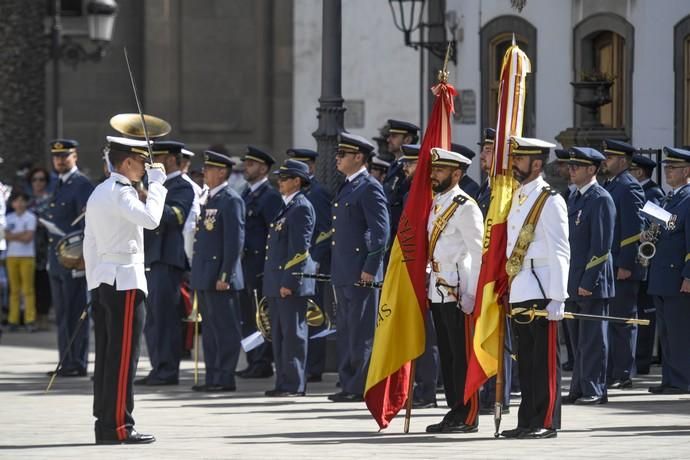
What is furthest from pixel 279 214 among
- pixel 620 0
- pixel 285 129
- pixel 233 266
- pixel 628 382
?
pixel 285 129

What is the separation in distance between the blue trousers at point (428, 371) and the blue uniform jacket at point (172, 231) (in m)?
3.22

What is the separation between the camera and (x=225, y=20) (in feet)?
112

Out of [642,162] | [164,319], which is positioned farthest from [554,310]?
[164,319]

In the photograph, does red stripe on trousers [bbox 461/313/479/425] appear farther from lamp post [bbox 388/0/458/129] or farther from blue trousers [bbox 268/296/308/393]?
lamp post [bbox 388/0/458/129]

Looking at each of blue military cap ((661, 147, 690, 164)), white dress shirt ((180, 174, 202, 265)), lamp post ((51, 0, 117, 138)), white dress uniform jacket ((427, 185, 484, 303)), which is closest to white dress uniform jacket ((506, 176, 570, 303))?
white dress uniform jacket ((427, 185, 484, 303))

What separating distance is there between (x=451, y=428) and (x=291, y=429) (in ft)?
4.04

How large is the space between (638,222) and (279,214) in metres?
3.11

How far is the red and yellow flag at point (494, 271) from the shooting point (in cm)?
1426

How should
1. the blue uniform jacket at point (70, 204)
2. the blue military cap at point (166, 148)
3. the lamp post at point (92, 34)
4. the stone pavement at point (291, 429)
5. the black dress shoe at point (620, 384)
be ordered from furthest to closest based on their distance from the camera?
the lamp post at point (92, 34), the blue uniform jacket at point (70, 204), the blue military cap at point (166, 148), the black dress shoe at point (620, 384), the stone pavement at point (291, 429)

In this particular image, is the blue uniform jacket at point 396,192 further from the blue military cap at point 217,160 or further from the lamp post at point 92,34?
the lamp post at point 92,34

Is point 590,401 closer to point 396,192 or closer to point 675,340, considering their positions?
point 675,340

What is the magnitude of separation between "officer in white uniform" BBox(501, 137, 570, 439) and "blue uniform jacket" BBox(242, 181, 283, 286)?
5.89 m

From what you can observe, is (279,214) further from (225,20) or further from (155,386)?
(225,20)

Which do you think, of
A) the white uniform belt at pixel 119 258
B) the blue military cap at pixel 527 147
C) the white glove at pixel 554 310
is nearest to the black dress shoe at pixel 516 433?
the white glove at pixel 554 310
